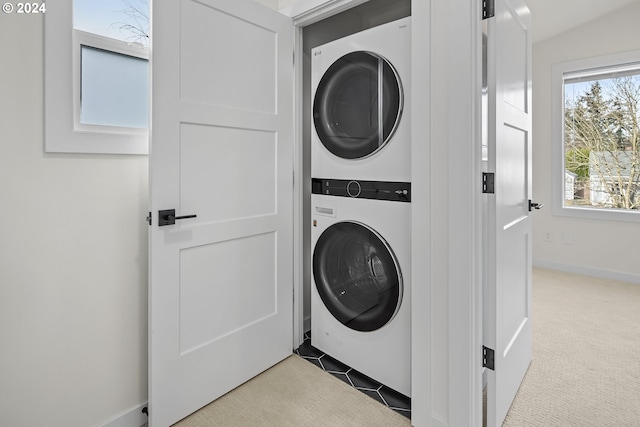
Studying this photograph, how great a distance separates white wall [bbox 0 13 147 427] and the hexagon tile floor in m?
0.93

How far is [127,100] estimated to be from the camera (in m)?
1.53

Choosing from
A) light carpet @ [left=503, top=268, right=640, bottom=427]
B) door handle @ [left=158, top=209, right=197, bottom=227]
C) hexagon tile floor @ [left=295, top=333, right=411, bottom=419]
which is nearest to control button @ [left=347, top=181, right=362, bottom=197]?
door handle @ [left=158, top=209, right=197, bottom=227]

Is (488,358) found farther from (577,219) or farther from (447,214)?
(577,219)

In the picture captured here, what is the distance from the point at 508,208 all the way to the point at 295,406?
1.36 m

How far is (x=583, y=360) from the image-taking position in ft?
6.93

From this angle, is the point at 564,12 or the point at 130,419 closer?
the point at 130,419

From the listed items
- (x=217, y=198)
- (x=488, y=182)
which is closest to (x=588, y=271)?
(x=488, y=182)

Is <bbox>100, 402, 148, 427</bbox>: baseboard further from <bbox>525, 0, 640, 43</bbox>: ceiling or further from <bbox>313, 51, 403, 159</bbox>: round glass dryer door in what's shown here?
<bbox>525, 0, 640, 43</bbox>: ceiling

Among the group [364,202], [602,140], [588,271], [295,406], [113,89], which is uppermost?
[602,140]

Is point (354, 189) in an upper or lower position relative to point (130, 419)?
upper

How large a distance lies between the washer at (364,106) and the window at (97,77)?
926 millimetres

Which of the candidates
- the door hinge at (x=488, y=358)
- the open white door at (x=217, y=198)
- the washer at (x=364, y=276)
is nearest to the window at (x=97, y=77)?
the open white door at (x=217, y=198)

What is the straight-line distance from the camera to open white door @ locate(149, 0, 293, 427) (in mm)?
1501

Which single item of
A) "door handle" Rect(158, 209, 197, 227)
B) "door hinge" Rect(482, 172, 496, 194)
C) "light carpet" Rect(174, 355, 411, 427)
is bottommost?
"light carpet" Rect(174, 355, 411, 427)
